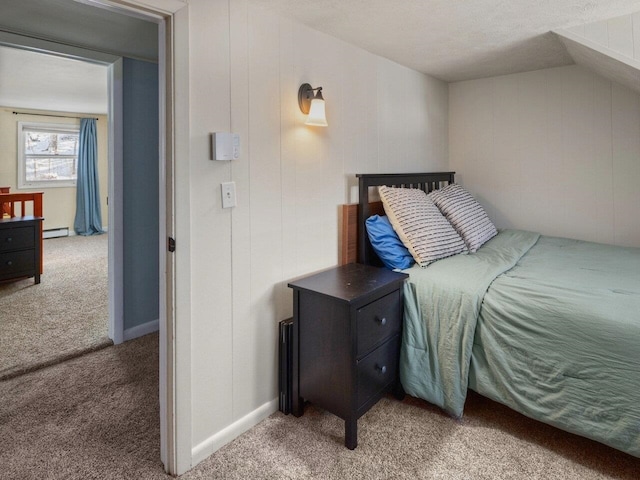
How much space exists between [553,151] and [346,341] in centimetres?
246

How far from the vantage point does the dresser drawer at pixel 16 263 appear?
3.88 meters

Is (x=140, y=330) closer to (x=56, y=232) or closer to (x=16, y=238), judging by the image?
(x=16, y=238)

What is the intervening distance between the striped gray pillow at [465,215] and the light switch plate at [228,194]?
154 centimetres

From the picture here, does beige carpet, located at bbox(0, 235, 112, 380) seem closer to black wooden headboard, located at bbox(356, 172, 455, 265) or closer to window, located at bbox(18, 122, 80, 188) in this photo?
black wooden headboard, located at bbox(356, 172, 455, 265)

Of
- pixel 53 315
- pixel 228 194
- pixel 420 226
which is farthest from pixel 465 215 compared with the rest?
pixel 53 315

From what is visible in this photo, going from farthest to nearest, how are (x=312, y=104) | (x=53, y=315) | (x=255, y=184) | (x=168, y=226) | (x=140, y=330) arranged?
(x=53, y=315) < (x=140, y=330) < (x=312, y=104) < (x=255, y=184) < (x=168, y=226)

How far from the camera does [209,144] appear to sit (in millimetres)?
1629

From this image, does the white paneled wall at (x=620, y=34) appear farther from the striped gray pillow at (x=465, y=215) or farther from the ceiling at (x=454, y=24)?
the striped gray pillow at (x=465, y=215)

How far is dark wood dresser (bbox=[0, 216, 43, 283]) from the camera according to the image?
152 inches

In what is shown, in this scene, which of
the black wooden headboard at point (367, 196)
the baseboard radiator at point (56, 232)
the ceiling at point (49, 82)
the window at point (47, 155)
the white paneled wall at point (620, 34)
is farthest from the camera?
the baseboard radiator at point (56, 232)

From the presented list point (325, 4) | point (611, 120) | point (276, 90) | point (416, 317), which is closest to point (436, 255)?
point (416, 317)

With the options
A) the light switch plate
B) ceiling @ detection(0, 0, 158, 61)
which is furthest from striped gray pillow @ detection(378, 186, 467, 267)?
ceiling @ detection(0, 0, 158, 61)

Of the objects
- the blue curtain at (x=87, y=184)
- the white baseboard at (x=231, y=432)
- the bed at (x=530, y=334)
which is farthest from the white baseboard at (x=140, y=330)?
the blue curtain at (x=87, y=184)

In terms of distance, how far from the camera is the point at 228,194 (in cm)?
171
